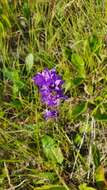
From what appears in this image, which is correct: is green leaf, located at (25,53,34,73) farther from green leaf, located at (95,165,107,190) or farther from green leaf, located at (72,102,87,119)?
green leaf, located at (95,165,107,190)

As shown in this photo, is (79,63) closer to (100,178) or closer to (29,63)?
(29,63)

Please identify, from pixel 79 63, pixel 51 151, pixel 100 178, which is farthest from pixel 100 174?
pixel 79 63

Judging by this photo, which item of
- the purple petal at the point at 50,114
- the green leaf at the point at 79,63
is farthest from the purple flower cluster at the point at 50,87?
the green leaf at the point at 79,63

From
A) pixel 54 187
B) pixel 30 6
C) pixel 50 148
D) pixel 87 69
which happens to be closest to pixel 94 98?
pixel 87 69

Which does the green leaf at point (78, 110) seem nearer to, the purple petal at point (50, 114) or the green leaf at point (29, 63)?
the purple petal at point (50, 114)

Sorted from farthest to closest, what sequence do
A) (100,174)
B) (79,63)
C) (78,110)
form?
(79,63)
(78,110)
(100,174)

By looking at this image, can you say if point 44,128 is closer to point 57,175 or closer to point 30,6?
point 57,175

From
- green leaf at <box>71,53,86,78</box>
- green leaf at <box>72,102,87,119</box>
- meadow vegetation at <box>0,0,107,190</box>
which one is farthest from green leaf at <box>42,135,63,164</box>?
green leaf at <box>71,53,86,78</box>
